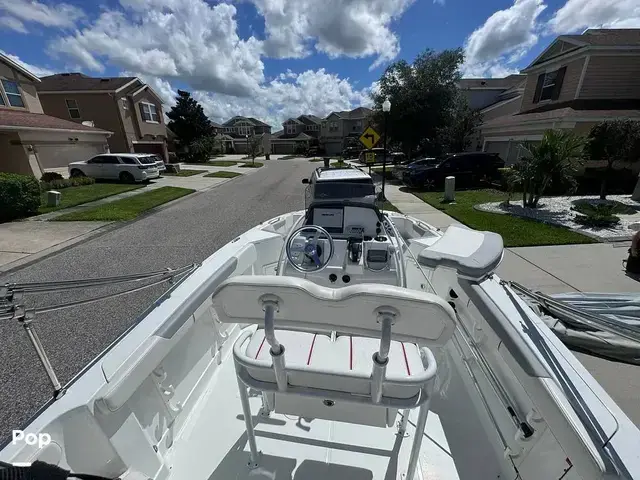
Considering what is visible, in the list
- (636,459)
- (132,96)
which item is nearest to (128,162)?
(132,96)

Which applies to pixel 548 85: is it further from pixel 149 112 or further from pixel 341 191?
pixel 149 112

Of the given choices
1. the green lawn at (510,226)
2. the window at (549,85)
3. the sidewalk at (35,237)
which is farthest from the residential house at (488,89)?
the sidewalk at (35,237)

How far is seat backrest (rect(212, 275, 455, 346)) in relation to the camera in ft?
3.68

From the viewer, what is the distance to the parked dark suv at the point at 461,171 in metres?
13.8

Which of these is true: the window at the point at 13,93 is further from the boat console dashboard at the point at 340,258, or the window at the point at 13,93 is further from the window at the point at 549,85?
the window at the point at 549,85

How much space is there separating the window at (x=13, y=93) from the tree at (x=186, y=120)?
16.3 meters

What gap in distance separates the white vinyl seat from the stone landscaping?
7.54 metres

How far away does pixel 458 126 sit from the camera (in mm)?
19578

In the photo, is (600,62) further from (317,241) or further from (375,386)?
(375,386)

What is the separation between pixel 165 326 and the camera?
6.05ft

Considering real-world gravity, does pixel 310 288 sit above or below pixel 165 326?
above

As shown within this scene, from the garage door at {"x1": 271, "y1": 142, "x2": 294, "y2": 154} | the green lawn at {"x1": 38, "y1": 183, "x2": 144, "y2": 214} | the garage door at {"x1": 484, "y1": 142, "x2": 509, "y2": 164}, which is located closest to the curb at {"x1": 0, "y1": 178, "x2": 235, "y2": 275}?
the green lawn at {"x1": 38, "y1": 183, "x2": 144, "y2": 214}

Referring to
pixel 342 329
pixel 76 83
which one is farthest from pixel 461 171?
pixel 76 83

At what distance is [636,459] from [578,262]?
5637mm
